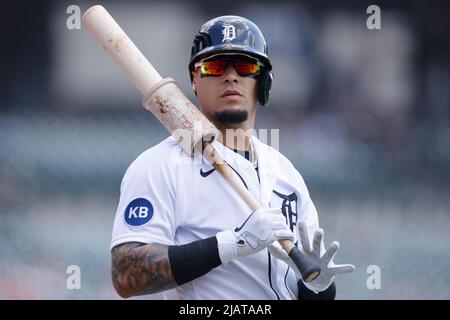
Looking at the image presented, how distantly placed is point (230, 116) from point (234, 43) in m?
0.23

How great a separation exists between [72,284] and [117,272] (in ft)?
8.91

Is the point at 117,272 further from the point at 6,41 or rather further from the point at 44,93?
the point at 6,41

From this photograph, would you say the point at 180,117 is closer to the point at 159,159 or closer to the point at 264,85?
the point at 159,159

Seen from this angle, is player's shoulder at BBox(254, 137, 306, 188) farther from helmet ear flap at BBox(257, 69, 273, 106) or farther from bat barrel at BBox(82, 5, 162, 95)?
bat barrel at BBox(82, 5, 162, 95)

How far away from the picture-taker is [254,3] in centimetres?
600

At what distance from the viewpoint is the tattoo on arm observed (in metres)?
2.35

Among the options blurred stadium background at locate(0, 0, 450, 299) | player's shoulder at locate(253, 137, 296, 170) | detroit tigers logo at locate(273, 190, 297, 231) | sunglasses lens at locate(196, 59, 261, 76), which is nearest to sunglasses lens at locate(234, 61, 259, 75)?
sunglasses lens at locate(196, 59, 261, 76)

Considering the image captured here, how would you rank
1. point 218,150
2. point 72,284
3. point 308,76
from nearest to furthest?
point 218,150
point 72,284
point 308,76

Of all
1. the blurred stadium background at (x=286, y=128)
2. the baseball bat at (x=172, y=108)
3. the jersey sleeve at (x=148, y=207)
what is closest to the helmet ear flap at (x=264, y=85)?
the baseball bat at (x=172, y=108)

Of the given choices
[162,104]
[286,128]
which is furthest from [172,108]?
[286,128]

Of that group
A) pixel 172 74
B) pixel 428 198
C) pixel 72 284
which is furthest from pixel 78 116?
pixel 428 198

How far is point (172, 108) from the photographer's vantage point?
2551 millimetres

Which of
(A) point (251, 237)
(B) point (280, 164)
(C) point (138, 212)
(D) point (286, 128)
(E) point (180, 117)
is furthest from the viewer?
(D) point (286, 128)

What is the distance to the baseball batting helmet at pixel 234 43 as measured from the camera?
2.59m
